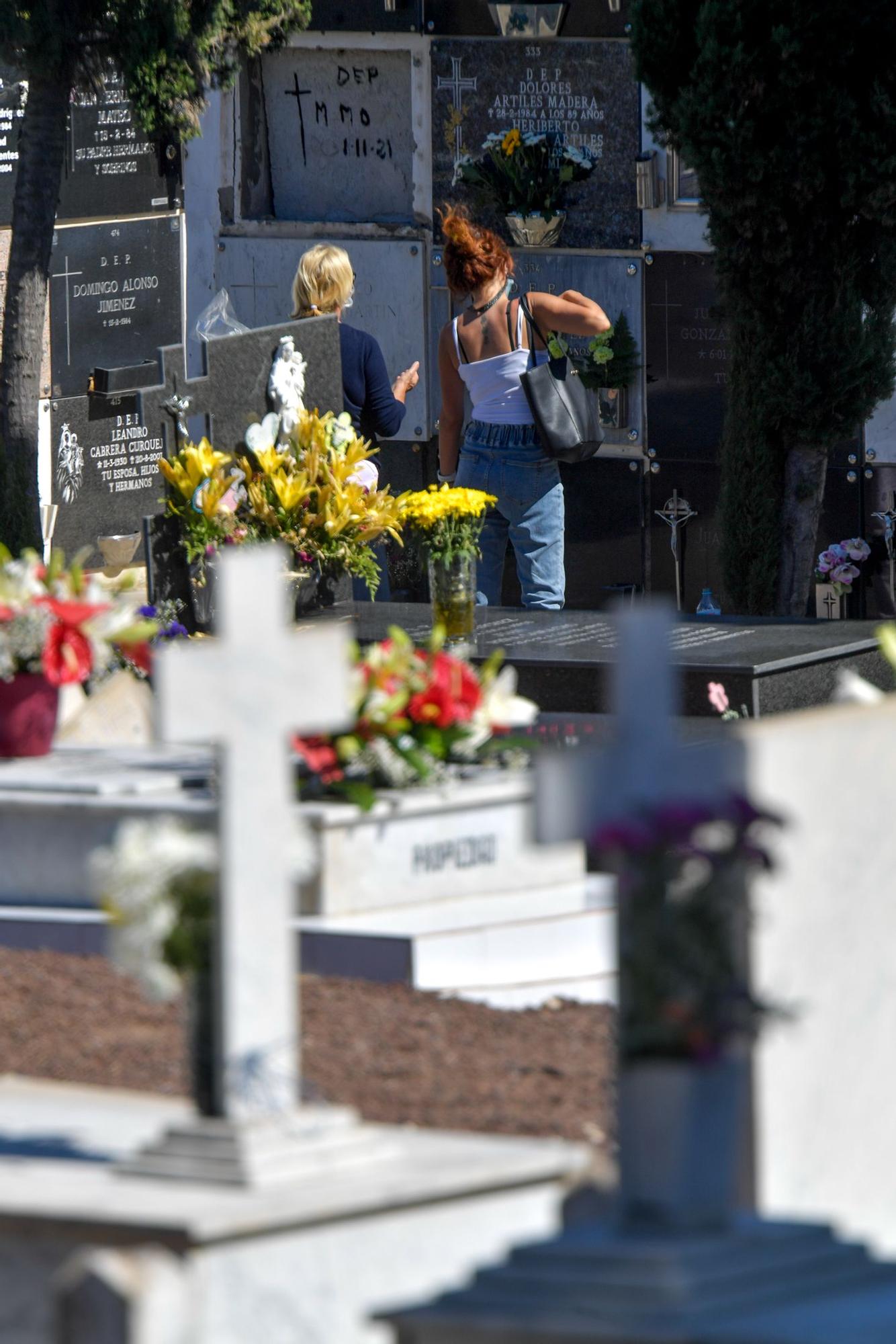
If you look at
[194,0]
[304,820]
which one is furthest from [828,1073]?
[194,0]

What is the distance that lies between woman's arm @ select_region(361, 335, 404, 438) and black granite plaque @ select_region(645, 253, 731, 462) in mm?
3931

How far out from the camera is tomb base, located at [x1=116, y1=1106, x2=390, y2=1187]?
3.03 meters

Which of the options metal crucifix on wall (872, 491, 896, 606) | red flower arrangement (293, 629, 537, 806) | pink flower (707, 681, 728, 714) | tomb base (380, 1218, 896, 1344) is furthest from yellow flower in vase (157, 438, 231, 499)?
tomb base (380, 1218, 896, 1344)

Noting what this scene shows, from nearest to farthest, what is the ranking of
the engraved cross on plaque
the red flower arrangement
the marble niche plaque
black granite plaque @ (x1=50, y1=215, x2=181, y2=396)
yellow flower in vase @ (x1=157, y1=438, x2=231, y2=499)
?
the red flower arrangement → yellow flower in vase @ (x1=157, y1=438, x2=231, y2=499) → the engraved cross on plaque → the marble niche plaque → black granite plaque @ (x1=50, y1=215, x2=181, y2=396)

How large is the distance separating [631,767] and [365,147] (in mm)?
12063

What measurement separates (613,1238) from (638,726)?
58cm

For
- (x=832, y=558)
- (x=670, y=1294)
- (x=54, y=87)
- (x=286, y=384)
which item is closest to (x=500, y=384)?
(x=286, y=384)

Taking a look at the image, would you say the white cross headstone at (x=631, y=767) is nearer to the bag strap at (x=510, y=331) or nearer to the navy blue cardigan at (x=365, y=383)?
the navy blue cardigan at (x=365, y=383)

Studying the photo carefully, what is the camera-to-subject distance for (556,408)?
9031 mm

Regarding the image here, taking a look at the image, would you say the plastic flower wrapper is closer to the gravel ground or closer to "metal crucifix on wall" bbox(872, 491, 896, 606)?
the gravel ground

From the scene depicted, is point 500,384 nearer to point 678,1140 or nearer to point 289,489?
point 289,489

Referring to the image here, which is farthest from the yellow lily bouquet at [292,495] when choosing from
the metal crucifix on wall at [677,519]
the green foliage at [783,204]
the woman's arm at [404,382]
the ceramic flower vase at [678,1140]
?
the ceramic flower vase at [678,1140]

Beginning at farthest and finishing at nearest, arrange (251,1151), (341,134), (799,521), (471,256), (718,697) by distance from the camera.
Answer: (341,134) < (799,521) < (471,256) < (718,697) < (251,1151)

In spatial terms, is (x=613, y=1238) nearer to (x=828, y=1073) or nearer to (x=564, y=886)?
(x=828, y=1073)
